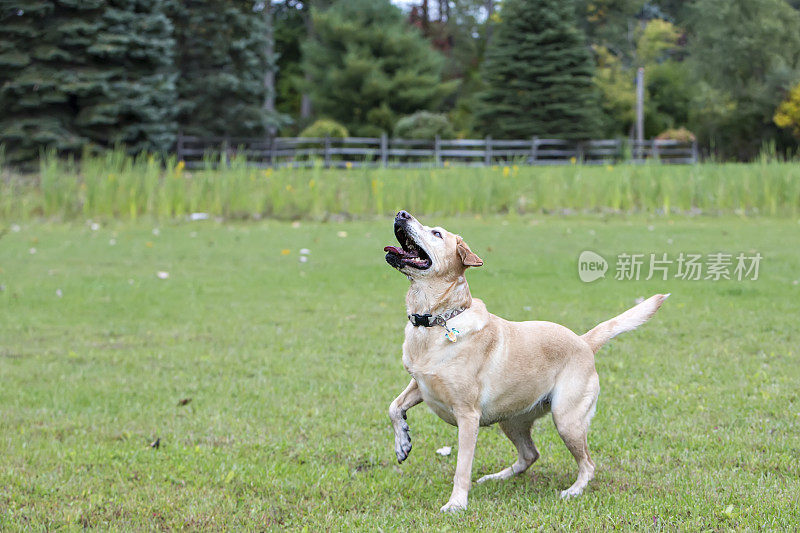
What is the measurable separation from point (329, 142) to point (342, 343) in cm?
2688

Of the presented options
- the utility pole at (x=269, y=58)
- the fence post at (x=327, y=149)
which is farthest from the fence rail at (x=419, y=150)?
the utility pole at (x=269, y=58)

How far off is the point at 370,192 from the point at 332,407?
38.4 feet

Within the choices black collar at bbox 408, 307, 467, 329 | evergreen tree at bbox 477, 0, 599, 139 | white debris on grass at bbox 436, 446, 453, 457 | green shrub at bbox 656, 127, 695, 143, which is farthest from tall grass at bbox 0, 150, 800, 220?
green shrub at bbox 656, 127, 695, 143

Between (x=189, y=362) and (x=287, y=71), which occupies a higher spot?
(x=287, y=71)

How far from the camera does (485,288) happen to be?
952cm

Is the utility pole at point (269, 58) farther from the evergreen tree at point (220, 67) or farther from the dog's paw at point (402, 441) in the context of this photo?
the dog's paw at point (402, 441)

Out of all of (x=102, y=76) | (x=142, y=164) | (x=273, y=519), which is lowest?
(x=273, y=519)

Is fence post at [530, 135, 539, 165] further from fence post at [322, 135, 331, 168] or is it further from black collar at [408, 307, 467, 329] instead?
Answer: black collar at [408, 307, 467, 329]

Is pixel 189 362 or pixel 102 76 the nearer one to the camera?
pixel 189 362

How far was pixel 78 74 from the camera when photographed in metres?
27.3

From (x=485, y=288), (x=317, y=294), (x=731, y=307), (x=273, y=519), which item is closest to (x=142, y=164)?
(x=317, y=294)

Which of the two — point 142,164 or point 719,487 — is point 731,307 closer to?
point 719,487

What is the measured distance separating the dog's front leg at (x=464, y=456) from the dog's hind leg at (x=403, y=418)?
272 mm

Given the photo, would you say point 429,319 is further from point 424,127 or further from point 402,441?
point 424,127
